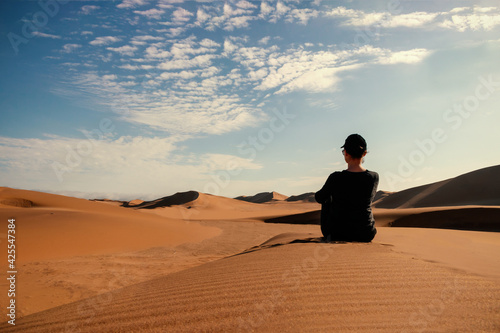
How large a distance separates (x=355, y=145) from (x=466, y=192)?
27236 mm

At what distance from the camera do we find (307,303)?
2.23m

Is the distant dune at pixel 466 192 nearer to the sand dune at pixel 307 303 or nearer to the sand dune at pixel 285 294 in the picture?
the sand dune at pixel 285 294

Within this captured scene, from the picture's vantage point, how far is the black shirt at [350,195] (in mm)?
4352

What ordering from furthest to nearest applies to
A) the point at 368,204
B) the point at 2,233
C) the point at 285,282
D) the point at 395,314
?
the point at 2,233, the point at 368,204, the point at 285,282, the point at 395,314

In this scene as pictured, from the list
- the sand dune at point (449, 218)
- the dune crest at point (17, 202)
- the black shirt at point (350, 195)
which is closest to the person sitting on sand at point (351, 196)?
the black shirt at point (350, 195)

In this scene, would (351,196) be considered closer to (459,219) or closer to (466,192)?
(459,219)

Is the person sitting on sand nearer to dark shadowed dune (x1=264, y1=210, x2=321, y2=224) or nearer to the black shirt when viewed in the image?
the black shirt

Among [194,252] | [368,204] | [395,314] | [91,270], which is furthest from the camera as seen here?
[194,252]

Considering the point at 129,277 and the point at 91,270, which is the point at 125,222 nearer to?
the point at 91,270

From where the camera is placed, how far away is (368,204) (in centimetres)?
446

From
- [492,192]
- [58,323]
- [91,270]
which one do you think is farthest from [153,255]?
[492,192]

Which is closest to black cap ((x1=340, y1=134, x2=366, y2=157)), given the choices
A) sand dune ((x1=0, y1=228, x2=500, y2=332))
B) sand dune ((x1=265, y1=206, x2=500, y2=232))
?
sand dune ((x1=0, y1=228, x2=500, y2=332))

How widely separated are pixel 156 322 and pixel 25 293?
12.3 feet

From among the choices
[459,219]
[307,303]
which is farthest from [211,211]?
[307,303]
